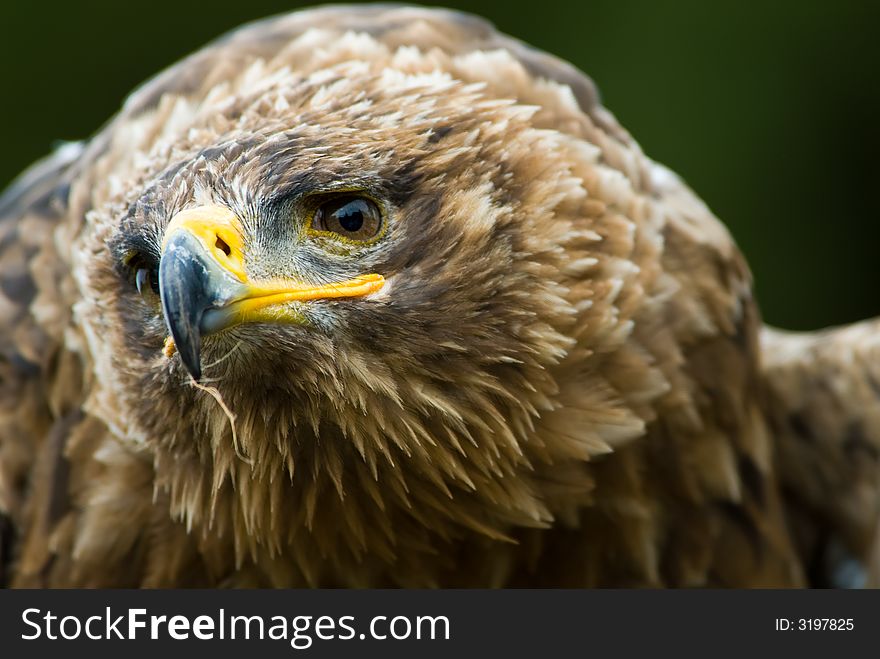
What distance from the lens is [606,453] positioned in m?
2.06

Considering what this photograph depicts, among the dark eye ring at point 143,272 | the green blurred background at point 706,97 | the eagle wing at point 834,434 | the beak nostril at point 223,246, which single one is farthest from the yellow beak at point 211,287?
the green blurred background at point 706,97

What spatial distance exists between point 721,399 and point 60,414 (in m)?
1.17

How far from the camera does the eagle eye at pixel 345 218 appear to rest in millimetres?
1821

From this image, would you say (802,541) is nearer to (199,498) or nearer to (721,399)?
(721,399)

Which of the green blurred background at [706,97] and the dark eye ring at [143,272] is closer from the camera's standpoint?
the dark eye ring at [143,272]

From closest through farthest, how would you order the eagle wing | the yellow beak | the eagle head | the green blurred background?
the yellow beak, the eagle head, the eagle wing, the green blurred background

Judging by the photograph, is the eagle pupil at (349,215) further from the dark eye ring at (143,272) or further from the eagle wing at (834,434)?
the eagle wing at (834,434)

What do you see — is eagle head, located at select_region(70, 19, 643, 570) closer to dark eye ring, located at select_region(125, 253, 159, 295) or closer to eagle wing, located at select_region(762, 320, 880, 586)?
dark eye ring, located at select_region(125, 253, 159, 295)

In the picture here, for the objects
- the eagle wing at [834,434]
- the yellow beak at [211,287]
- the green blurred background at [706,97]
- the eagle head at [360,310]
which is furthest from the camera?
the green blurred background at [706,97]

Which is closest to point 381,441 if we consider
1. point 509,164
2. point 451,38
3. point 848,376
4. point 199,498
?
point 199,498

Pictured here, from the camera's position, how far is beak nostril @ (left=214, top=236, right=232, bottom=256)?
1728mm

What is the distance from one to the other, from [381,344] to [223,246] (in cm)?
26

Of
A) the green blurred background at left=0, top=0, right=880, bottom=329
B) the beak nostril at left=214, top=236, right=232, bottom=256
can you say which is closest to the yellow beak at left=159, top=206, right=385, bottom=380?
the beak nostril at left=214, top=236, right=232, bottom=256

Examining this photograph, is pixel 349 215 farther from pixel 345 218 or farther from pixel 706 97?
pixel 706 97
